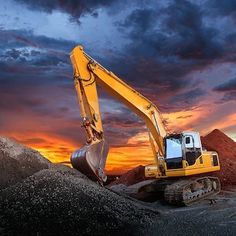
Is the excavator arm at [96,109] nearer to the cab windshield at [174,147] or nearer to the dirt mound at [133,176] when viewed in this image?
the cab windshield at [174,147]

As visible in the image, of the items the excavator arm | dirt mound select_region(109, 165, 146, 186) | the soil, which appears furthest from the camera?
dirt mound select_region(109, 165, 146, 186)

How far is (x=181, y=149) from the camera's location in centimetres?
1516

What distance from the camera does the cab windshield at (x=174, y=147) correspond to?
1524 centimetres

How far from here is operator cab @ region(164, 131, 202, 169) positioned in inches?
595

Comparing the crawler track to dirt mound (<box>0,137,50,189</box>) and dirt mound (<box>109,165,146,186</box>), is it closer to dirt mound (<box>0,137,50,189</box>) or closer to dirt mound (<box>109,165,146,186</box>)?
dirt mound (<box>0,137,50,189</box>)

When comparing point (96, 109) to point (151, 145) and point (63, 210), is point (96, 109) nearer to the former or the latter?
point (151, 145)

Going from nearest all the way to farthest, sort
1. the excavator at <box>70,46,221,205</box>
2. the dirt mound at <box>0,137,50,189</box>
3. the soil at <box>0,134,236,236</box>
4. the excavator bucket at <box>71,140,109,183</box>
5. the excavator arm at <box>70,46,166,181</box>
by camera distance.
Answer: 1. the soil at <box>0,134,236,236</box>
2. the dirt mound at <box>0,137,50,189</box>
3. the excavator bucket at <box>71,140,109,183</box>
4. the excavator arm at <box>70,46,166,181</box>
5. the excavator at <box>70,46,221,205</box>

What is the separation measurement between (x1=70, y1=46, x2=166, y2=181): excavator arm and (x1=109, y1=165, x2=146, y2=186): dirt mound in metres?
7.85

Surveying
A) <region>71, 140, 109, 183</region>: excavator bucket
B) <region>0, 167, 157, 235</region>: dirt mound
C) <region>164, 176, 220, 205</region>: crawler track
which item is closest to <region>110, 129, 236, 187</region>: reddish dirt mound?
<region>164, 176, 220, 205</region>: crawler track

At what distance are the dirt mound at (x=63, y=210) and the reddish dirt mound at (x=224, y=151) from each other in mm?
9328

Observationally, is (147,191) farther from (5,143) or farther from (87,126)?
(5,143)

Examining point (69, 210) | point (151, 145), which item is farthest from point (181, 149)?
point (69, 210)

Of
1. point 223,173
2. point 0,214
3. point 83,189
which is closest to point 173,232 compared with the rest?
point 83,189

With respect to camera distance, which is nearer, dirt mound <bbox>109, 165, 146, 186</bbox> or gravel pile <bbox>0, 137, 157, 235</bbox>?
gravel pile <bbox>0, 137, 157, 235</bbox>
